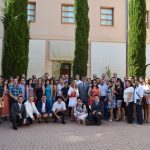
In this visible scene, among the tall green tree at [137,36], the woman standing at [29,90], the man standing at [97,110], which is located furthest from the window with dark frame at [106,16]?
the woman standing at [29,90]

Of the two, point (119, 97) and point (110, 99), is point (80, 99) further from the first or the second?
point (119, 97)

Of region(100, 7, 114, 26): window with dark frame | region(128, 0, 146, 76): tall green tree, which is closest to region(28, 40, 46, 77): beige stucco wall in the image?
region(100, 7, 114, 26): window with dark frame

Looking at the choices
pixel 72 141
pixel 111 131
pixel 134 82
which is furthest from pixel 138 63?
pixel 72 141

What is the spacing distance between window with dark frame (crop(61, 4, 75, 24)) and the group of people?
10246 millimetres

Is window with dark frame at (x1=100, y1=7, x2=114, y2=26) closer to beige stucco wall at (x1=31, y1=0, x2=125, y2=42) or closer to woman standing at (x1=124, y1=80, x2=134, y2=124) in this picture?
beige stucco wall at (x1=31, y1=0, x2=125, y2=42)

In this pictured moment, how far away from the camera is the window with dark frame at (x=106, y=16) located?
88.1 ft

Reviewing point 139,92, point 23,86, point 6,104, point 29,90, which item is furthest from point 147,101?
point 6,104

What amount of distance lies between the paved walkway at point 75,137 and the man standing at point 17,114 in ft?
1.14

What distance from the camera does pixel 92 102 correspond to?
52.2ft

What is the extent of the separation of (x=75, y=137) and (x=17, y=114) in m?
3.14

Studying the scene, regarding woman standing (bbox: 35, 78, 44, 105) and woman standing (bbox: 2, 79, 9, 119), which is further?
woman standing (bbox: 35, 78, 44, 105)

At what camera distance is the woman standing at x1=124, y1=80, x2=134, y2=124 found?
1556 cm

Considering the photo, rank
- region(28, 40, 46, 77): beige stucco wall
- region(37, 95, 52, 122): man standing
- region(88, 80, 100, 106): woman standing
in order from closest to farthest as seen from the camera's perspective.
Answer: region(37, 95, 52, 122): man standing
region(88, 80, 100, 106): woman standing
region(28, 40, 46, 77): beige stucco wall

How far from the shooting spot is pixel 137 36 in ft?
67.9
